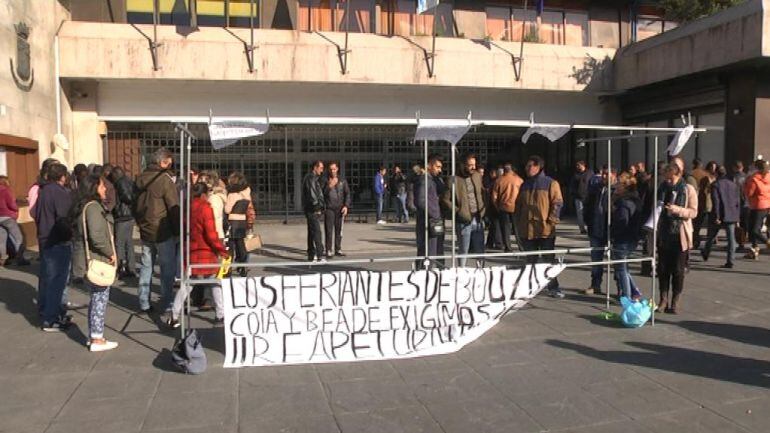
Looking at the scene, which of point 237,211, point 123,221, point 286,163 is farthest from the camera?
point 286,163

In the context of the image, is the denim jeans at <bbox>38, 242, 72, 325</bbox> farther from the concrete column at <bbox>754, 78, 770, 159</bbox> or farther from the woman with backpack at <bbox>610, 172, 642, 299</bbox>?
the concrete column at <bbox>754, 78, 770, 159</bbox>

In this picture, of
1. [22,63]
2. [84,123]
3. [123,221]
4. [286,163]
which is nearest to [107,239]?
[123,221]

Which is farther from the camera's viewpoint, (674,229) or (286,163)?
(286,163)

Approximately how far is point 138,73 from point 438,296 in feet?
43.4

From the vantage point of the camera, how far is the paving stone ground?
13.7 ft

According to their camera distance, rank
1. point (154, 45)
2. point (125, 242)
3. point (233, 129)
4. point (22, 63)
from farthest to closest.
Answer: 1. point (154, 45)
2. point (22, 63)
3. point (125, 242)
4. point (233, 129)

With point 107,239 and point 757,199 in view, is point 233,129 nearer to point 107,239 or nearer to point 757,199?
point 107,239

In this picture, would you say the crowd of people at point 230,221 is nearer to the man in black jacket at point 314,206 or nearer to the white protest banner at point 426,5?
the man in black jacket at point 314,206

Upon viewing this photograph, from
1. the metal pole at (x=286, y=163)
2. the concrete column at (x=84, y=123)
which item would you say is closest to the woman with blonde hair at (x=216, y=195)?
the concrete column at (x=84, y=123)

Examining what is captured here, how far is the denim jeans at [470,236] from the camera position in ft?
28.3

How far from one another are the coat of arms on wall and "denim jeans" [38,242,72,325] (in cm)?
774

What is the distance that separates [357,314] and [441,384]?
102 centimetres

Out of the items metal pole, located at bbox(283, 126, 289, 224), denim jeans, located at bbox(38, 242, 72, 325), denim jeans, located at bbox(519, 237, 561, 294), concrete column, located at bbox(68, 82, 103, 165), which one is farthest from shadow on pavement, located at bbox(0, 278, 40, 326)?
metal pole, located at bbox(283, 126, 289, 224)

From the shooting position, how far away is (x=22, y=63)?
1295 cm
